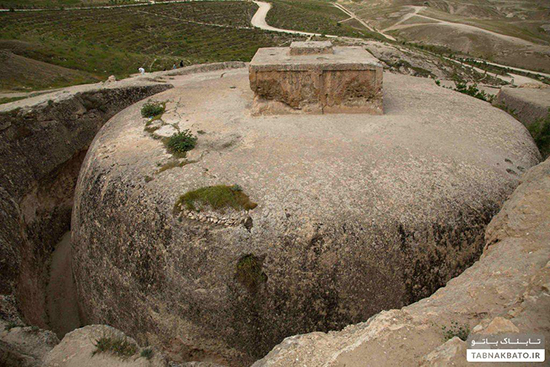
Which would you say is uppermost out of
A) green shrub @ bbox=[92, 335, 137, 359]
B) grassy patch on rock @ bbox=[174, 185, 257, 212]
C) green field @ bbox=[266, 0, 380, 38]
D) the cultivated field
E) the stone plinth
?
the stone plinth

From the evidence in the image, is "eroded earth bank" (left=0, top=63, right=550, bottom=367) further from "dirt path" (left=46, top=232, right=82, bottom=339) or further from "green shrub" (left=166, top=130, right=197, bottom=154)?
"dirt path" (left=46, top=232, right=82, bottom=339)

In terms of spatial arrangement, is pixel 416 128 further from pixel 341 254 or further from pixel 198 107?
pixel 198 107

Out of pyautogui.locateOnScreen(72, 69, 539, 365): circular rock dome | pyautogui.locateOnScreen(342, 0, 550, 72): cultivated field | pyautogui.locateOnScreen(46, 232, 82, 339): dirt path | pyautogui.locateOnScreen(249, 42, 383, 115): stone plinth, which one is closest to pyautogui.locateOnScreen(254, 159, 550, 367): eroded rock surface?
pyautogui.locateOnScreen(72, 69, 539, 365): circular rock dome

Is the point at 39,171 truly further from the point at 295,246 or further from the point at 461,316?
the point at 461,316

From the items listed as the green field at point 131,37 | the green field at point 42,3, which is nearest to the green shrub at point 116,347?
the green field at point 131,37

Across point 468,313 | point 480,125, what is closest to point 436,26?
point 480,125

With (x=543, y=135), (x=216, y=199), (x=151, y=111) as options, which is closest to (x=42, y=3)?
(x=151, y=111)
